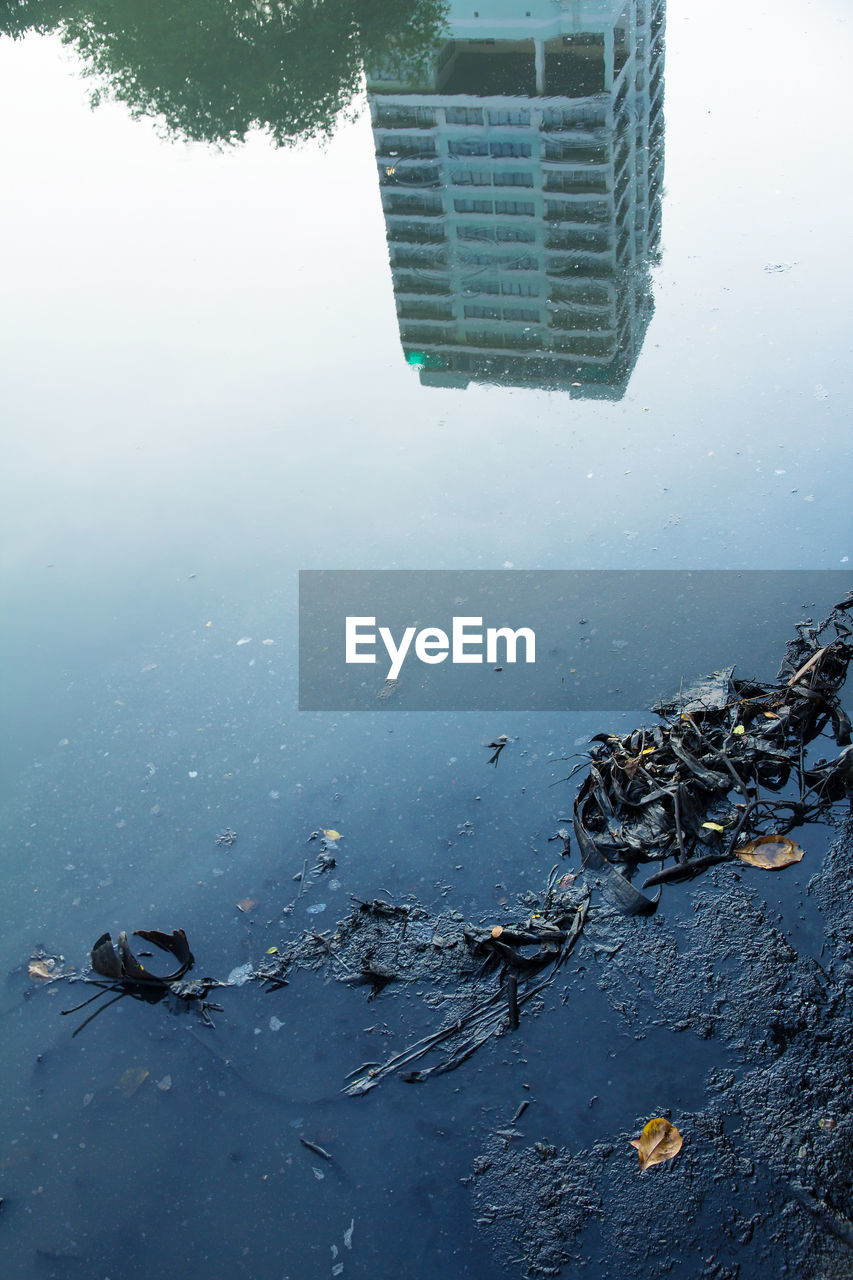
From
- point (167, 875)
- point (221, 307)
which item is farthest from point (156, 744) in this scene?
point (221, 307)

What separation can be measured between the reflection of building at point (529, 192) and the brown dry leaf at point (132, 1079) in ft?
13.6

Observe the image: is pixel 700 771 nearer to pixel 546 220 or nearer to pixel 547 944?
pixel 547 944

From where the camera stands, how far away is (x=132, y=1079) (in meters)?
3.01

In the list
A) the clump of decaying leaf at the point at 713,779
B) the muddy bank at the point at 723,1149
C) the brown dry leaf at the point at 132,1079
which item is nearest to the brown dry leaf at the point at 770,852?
the clump of decaying leaf at the point at 713,779

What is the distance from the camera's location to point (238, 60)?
10.5 meters

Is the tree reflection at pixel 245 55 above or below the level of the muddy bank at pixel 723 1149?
above

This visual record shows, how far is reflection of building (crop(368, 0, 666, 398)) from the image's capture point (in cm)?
610

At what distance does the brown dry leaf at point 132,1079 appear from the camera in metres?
2.99

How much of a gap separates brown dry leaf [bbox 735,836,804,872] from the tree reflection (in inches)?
326

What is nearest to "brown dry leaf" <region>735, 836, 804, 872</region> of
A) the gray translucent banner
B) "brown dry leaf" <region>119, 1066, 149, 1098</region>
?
the gray translucent banner

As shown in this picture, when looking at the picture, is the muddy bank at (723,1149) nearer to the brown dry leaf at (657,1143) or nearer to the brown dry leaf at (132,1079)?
the brown dry leaf at (657,1143)

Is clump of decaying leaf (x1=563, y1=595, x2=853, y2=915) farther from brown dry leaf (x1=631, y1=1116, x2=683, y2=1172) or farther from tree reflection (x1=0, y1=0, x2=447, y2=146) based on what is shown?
tree reflection (x1=0, y1=0, x2=447, y2=146)

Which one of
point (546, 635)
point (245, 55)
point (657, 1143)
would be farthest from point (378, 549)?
point (245, 55)

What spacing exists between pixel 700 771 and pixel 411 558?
1.84 meters
